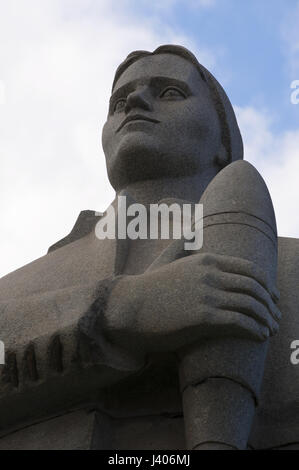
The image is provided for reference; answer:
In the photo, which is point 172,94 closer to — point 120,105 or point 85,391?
point 120,105

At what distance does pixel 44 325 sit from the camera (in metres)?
5.10

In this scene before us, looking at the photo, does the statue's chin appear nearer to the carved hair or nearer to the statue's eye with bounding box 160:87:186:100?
the statue's eye with bounding box 160:87:186:100

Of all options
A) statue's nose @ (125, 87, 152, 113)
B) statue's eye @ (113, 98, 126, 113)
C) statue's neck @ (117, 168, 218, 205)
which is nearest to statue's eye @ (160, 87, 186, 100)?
statue's nose @ (125, 87, 152, 113)

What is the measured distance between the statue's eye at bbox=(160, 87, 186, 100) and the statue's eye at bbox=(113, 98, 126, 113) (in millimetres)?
436

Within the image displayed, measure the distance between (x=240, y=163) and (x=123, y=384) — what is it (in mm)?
1811

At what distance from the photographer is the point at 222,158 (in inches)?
310

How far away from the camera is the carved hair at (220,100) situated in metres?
8.05

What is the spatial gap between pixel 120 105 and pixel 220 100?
3.25ft

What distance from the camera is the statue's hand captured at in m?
4.73

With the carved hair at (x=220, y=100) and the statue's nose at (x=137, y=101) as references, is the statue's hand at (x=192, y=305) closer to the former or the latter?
the statue's nose at (x=137, y=101)

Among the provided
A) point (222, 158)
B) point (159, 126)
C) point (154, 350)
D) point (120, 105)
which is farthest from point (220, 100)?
point (154, 350)

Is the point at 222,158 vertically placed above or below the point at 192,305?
above

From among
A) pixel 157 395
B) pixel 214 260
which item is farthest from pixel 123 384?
pixel 214 260

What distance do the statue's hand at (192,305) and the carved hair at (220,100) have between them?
310 cm
